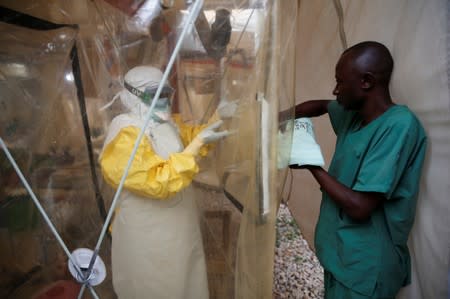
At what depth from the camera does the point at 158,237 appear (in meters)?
0.87

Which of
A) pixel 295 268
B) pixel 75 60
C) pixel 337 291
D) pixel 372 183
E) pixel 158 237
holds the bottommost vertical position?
pixel 295 268

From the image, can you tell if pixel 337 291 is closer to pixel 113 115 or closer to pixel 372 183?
pixel 372 183

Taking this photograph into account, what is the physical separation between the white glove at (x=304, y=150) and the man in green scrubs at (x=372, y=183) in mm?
29

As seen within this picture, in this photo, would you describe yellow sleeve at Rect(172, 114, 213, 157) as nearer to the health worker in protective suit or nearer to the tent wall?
the health worker in protective suit

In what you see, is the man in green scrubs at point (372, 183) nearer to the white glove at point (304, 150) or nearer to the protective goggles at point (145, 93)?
the white glove at point (304, 150)

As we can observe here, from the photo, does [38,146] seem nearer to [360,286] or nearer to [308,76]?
[360,286]

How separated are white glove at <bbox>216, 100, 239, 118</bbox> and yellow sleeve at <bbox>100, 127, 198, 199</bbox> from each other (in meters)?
0.20

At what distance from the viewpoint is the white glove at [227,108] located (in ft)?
2.68

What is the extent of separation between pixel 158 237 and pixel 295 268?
122 centimetres

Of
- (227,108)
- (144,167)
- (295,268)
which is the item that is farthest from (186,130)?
(295,268)

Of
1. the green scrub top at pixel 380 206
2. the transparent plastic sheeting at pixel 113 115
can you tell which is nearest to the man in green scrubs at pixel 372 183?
the green scrub top at pixel 380 206

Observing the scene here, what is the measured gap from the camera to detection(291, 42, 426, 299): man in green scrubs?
2.26 ft

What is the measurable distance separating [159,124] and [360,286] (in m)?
0.79

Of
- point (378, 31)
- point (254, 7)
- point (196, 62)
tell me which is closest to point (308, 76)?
point (378, 31)
